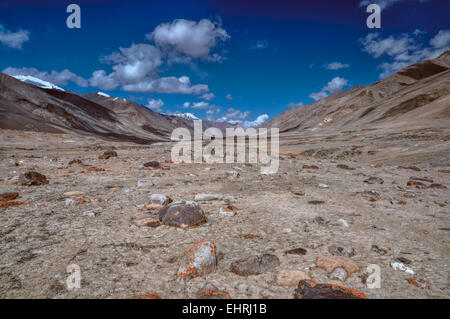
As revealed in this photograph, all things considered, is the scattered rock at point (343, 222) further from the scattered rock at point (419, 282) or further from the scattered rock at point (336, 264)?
the scattered rock at point (419, 282)

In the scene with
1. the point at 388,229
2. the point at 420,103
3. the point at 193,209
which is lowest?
the point at 388,229

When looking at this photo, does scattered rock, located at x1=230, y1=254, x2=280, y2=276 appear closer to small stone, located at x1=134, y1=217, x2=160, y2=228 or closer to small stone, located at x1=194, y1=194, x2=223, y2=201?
small stone, located at x1=134, y1=217, x2=160, y2=228

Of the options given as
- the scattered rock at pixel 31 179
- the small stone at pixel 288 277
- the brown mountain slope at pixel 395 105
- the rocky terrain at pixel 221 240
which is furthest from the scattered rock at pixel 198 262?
the brown mountain slope at pixel 395 105

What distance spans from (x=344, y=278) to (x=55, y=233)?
4956 millimetres

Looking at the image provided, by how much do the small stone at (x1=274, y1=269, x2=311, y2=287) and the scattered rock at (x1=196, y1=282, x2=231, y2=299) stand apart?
0.73 metres

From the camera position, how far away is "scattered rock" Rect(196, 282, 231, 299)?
111 inches

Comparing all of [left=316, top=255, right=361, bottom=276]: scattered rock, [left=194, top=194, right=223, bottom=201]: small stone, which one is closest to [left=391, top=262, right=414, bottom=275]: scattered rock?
[left=316, top=255, right=361, bottom=276]: scattered rock

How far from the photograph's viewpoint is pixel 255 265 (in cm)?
340

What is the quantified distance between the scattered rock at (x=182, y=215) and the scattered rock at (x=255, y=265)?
1.61 m

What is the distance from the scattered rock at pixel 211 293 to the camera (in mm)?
2814

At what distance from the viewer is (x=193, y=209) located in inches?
200
